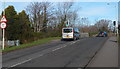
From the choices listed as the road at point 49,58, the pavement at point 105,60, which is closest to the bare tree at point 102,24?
the road at point 49,58

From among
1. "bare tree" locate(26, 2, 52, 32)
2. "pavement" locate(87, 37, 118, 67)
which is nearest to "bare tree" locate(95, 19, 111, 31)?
"bare tree" locate(26, 2, 52, 32)

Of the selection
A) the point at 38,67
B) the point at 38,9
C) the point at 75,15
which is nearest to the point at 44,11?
the point at 38,9

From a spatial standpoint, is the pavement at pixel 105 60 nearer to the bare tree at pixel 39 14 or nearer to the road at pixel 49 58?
the road at pixel 49 58

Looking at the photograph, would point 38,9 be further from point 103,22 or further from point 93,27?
point 103,22

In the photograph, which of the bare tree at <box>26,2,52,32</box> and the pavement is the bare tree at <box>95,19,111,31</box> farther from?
the pavement

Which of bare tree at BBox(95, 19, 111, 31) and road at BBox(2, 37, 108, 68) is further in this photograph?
bare tree at BBox(95, 19, 111, 31)

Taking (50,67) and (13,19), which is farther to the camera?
(13,19)

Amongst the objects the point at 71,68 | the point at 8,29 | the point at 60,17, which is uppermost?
the point at 60,17

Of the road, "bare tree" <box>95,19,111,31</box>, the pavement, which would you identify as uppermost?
"bare tree" <box>95,19,111,31</box>

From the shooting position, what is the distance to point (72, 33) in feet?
119

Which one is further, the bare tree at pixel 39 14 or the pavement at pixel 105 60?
the bare tree at pixel 39 14

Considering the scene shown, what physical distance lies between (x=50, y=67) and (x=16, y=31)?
27121 mm

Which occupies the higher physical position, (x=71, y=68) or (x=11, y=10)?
(x=11, y=10)

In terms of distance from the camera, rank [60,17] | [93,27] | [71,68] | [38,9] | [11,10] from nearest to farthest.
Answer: [71,68] → [11,10] → [38,9] → [60,17] → [93,27]
